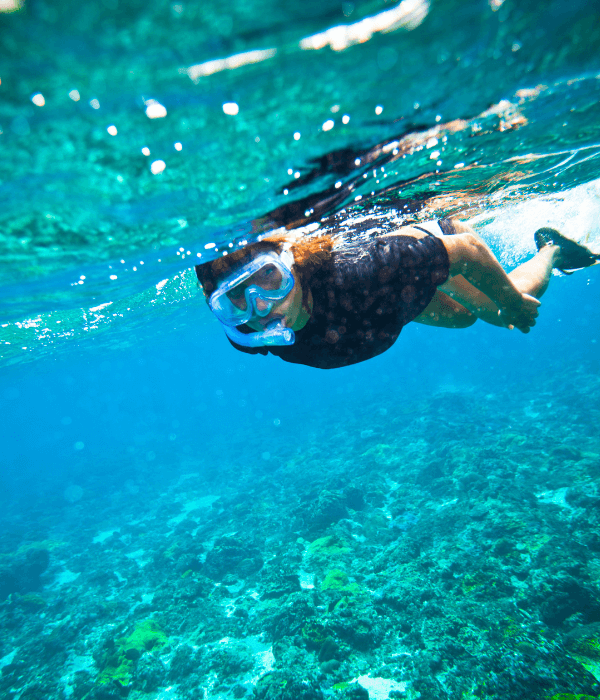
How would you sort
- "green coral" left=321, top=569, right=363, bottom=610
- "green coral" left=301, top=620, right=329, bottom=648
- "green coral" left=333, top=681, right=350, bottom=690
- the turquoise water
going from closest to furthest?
the turquoise water → "green coral" left=333, top=681, right=350, bottom=690 → "green coral" left=301, top=620, right=329, bottom=648 → "green coral" left=321, top=569, right=363, bottom=610

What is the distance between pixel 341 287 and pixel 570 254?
418 cm

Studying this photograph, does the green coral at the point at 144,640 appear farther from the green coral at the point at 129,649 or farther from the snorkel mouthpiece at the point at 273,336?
the snorkel mouthpiece at the point at 273,336

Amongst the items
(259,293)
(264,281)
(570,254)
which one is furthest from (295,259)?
(570,254)

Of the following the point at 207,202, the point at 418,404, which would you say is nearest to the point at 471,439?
the point at 418,404

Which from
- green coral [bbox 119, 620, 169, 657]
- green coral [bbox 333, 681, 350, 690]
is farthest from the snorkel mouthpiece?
green coral [bbox 119, 620, 169, 657]

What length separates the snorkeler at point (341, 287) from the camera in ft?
9.96

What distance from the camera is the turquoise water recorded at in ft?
9.68

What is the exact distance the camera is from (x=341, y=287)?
304cm

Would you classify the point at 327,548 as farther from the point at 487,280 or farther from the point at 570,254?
the point at 487,280

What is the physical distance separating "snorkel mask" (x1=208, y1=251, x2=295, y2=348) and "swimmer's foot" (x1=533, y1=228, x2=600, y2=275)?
3.99m

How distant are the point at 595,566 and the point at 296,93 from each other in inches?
456

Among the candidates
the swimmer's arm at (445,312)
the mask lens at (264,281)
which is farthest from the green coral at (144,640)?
the swimmer's arm at (445,312)

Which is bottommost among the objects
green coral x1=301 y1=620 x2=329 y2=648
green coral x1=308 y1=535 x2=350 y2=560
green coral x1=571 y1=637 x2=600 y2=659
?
green coral x1=308 y1=535 x2=350 y2=560

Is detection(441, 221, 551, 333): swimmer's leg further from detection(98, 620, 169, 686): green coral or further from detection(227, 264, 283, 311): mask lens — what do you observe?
detection(98, 620, 169, 686): green coral
